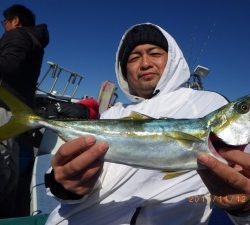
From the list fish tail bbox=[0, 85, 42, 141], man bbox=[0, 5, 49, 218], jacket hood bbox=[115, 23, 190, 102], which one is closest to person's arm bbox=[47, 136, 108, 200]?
fish tail bbox=[0, 85, 42, 141]

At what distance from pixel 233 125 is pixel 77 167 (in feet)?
2.92

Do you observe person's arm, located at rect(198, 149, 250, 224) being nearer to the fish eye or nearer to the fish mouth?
the fish mouth

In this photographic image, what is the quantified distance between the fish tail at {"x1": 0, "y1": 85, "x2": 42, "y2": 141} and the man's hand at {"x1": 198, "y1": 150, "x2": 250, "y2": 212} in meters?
0.99

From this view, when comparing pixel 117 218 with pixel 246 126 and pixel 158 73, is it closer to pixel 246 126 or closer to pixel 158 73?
pixel 246 126

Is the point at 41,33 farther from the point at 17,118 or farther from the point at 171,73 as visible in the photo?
the point at 17,118

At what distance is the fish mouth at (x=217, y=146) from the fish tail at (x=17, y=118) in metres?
1.00

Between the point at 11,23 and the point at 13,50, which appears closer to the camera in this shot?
the point at 13,50

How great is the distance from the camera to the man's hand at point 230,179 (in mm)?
1778

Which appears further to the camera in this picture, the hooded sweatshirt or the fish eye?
the hooded sweatshirt

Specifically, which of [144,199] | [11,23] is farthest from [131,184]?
[11,23]

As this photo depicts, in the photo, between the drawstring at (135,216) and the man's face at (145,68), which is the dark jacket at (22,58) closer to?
the man's face at (145,68)

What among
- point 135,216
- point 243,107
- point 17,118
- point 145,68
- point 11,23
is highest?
point 243,107

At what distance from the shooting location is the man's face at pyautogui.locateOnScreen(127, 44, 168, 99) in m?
3.25

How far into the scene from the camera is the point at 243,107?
6.42 feet
